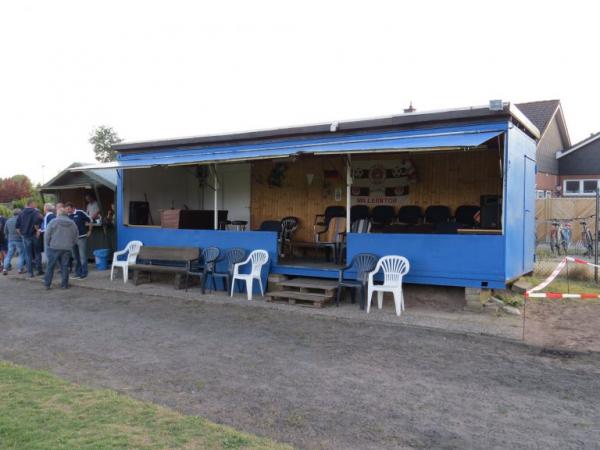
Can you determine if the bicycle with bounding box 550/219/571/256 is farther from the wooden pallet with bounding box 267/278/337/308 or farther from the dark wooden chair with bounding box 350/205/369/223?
the wooden pallet with bounding box 267/278/337/308

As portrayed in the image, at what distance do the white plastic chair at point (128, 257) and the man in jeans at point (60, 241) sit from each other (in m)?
1.09

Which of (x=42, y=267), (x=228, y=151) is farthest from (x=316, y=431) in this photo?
(x=42, y=267)

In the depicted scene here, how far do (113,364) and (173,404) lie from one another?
144 cm

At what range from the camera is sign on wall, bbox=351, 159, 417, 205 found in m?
10.9

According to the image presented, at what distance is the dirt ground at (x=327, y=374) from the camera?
12.4ft

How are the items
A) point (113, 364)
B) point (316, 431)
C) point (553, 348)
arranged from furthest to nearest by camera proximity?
point (553, 348), point (113, 364), point (316, 431)

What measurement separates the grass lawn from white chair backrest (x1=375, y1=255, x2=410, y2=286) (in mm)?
4751

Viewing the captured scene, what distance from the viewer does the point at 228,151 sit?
10.4m

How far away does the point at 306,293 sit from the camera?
28.7 ft

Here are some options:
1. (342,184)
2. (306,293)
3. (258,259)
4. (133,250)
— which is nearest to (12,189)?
(133,250)

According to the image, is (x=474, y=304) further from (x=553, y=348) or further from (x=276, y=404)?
(x=276, y=404)

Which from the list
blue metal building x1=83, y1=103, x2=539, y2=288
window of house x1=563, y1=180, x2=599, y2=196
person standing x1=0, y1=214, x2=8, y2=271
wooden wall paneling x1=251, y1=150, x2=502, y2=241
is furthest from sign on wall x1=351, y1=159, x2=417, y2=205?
window of house x1=563, y1=180, x2=599, y2=196

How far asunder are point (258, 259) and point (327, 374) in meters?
4.72

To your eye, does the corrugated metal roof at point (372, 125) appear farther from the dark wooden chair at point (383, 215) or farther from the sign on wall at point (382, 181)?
the dark wooden chair at point (383, 215)
